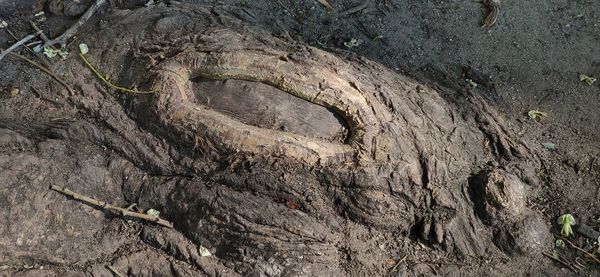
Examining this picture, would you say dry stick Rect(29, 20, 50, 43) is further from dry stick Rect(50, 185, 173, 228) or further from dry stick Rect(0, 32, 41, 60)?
dry stick Rect(50, 185, 173, 228)

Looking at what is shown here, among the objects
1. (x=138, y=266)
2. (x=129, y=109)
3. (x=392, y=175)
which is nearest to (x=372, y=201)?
(x=392, y=175)

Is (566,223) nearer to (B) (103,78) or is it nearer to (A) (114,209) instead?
(A) (114,209)

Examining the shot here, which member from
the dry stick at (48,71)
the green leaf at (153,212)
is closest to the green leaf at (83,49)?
the dry stick at (48,71)

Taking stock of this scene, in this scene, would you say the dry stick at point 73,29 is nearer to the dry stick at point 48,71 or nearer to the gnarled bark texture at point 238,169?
the dry stick at point 48,71

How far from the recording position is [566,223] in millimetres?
3031

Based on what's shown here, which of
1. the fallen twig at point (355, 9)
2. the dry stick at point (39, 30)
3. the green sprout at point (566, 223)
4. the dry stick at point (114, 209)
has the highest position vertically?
the fallen twig at point (355, 9)

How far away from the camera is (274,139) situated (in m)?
2.56

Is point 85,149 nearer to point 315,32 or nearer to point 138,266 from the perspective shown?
point 138,266

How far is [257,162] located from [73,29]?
1809mm

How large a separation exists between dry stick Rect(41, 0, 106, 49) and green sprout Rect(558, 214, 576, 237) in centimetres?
346

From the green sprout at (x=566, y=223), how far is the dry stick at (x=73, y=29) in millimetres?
3464

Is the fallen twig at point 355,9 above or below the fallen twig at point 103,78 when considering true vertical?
above

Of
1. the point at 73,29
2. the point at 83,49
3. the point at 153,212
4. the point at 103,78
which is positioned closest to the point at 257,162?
the point at 153,212

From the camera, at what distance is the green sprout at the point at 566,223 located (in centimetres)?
302
